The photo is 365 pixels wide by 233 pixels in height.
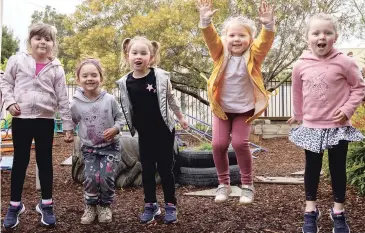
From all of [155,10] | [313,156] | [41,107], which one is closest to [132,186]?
[41,107]

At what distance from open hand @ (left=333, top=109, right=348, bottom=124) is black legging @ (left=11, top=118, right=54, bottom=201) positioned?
203 cm

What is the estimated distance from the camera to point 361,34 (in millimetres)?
12078

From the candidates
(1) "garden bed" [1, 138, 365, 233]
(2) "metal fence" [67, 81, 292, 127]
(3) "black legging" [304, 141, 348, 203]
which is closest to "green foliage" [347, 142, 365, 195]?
(1) "garden bed" [1, 138, 365, 233]

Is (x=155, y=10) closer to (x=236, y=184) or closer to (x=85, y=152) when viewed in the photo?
(x=236, y=184)

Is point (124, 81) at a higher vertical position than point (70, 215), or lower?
higher

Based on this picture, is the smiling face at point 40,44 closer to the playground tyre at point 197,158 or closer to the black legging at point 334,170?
the black legging at point 334,170

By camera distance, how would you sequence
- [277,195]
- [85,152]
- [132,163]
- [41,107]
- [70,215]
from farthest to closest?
[132,163], [277,195], [70,215], [85,152], [41,107]

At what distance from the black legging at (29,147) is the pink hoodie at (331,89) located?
6.16 ft

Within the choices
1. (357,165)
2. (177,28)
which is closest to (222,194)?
(357,165)

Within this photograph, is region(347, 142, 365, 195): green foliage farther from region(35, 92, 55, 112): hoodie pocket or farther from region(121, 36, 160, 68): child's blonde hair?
region(35, 92, 55, 112): hoodie pocket

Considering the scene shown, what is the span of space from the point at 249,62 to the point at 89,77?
1231mm

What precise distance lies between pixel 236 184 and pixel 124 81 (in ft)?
8.75

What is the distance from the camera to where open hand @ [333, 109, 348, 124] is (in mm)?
3133

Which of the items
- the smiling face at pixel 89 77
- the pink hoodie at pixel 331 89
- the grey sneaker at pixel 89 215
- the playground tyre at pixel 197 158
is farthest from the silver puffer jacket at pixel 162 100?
the playground tyre at pixel 197 158
